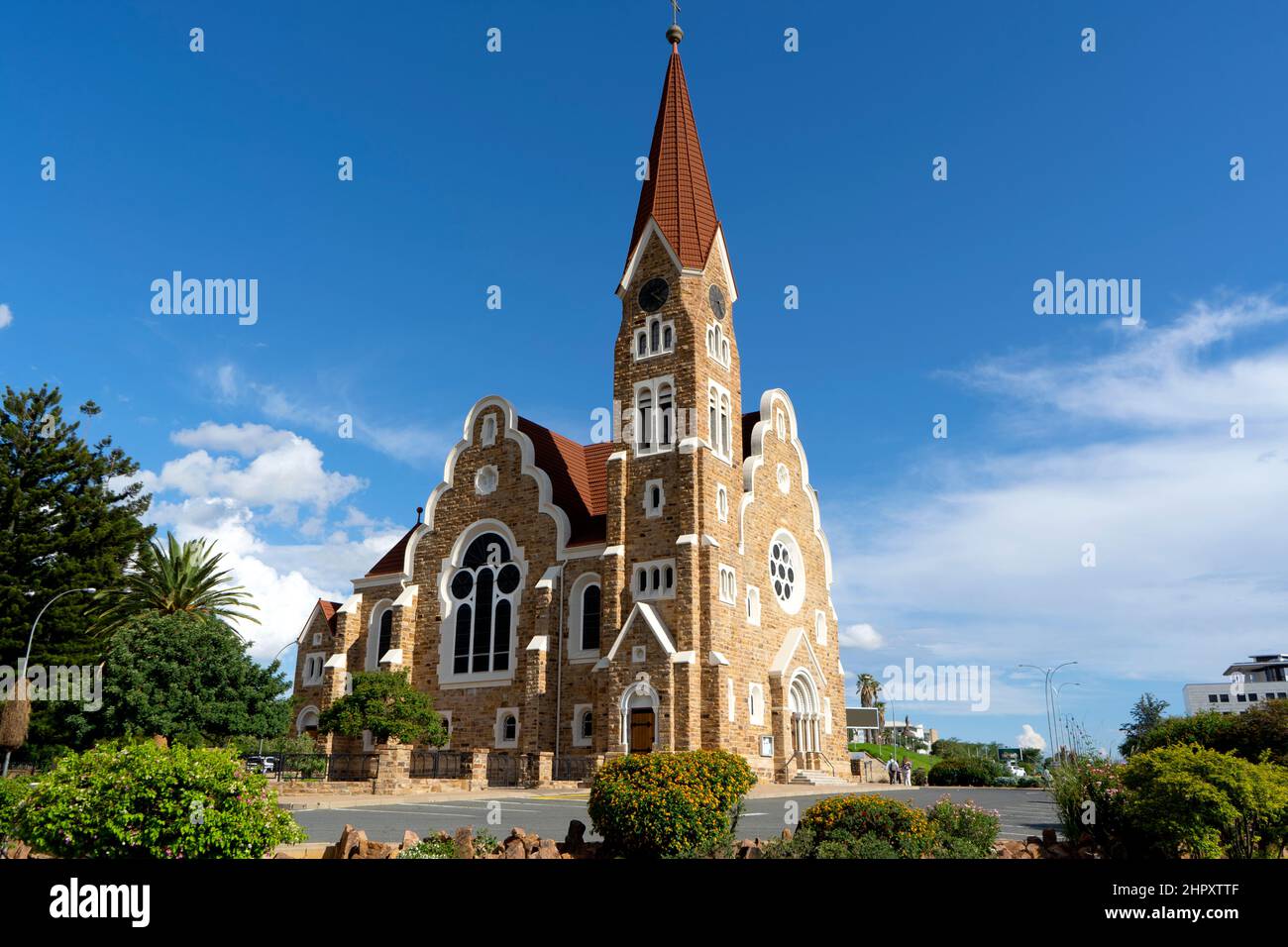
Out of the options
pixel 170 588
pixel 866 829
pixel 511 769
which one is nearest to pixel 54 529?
pixel 170 588

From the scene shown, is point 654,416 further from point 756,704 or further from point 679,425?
point 756,704

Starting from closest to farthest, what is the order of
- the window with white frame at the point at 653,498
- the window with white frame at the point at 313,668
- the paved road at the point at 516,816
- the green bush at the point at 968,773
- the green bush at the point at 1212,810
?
the green bush at the point at 1212,810 → the paved road at the point at 516,816 → the window with white frame at the point at 653,498 → the green bush at the point at 968,773 → the window with white frame at the point at 313,668

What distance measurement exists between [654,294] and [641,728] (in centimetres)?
1775

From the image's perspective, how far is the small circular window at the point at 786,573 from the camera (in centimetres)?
4078

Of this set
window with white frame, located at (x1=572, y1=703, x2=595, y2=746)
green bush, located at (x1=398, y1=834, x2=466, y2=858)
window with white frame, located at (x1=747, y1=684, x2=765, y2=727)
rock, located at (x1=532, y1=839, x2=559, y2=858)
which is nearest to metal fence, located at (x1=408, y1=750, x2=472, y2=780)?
window with white frame, located at (x1=572, y1=703, x2=595, y2=746)

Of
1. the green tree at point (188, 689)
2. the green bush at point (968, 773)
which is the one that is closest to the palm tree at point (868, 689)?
the green bush at point (968, 773)

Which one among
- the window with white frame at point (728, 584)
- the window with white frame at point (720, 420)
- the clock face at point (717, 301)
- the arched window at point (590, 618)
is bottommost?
the arched window at point (590, 618)

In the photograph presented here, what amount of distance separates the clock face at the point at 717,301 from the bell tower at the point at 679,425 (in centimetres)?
9

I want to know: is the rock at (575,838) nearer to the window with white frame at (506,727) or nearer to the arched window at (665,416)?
the arched window at (665,416)

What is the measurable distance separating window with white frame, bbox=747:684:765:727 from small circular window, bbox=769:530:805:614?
478 cm

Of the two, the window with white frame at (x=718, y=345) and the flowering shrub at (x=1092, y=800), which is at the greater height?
the window with white frame at (x=718, y=345)

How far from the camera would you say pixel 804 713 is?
39.5 m
